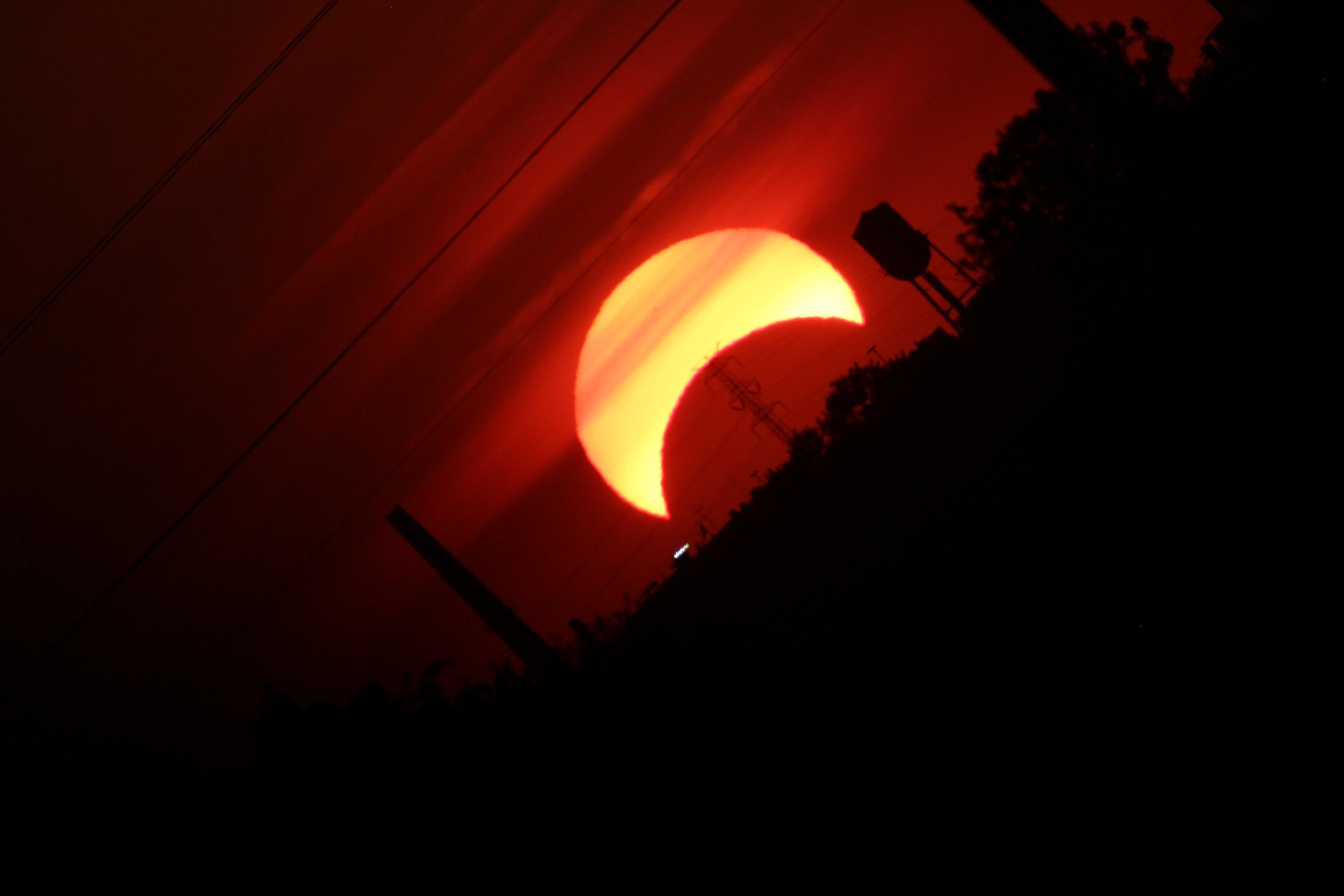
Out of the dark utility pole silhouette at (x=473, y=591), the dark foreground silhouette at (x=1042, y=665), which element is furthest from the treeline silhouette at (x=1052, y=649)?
the dark utility pole silhouette at (x=473, y=591)

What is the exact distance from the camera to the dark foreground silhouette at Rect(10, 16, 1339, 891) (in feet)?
19.5

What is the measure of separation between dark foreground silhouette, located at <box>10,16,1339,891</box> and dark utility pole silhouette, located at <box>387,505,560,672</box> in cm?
695

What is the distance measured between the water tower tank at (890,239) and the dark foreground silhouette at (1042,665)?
39.8 feet

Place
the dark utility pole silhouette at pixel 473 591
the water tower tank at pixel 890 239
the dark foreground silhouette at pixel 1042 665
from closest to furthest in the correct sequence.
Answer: the dark foreground silhouette at pixel 1042 665 → the dark utility pole silhouette at pixel 473 591 → the water tower tank at pixel 890 239

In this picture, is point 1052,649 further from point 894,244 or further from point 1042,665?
point 894,244

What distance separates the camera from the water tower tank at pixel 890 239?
24.3 metres

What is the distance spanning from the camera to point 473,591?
64.7 feet

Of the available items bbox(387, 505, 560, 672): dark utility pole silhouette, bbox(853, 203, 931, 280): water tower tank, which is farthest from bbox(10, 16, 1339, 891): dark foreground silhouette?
bbox(853, 203, 931, 280): water tower tank

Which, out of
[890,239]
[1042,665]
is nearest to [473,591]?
[1042,665]

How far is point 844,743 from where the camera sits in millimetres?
7523

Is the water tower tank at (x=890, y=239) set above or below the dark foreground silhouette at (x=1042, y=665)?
above

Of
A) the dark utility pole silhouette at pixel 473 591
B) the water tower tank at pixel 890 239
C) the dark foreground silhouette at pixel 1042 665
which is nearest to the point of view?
the dark foreground silhouette at pixel 1042 665

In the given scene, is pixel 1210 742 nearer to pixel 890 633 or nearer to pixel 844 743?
pixel 844 743

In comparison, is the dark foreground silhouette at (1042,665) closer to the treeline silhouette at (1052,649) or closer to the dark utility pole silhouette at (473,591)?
the treeline silhouette at (1052,649)
